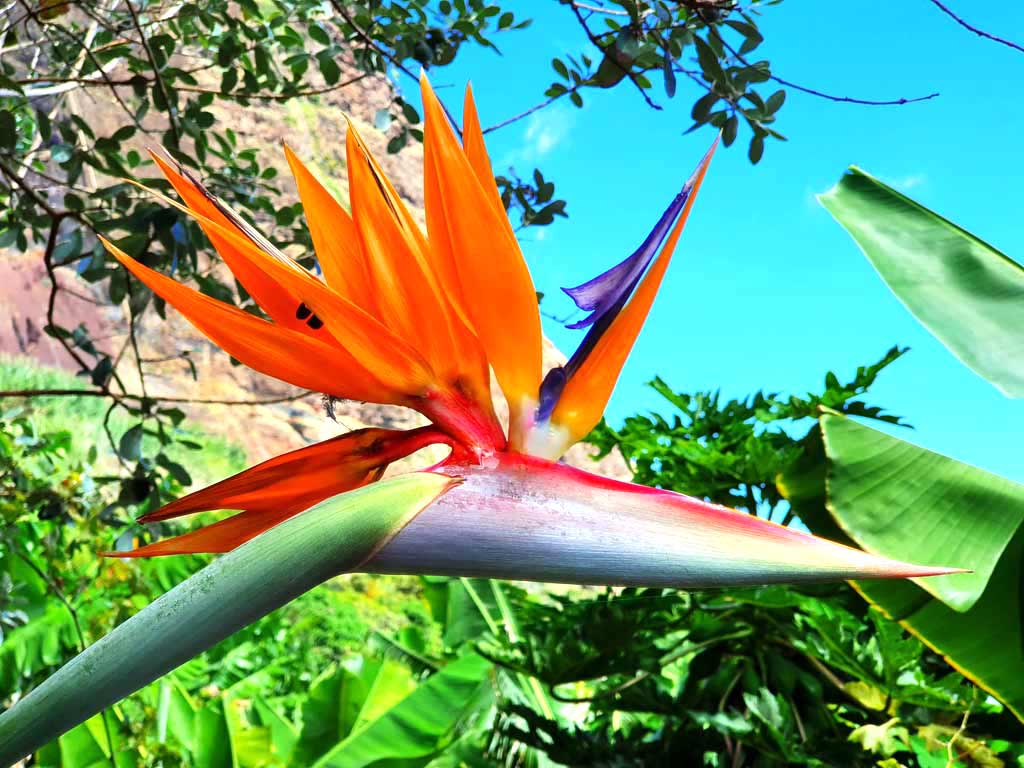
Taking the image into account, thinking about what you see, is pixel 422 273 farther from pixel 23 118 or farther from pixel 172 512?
pixel 23 118

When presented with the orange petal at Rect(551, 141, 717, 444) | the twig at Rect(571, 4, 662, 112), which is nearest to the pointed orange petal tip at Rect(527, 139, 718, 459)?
the orange petal at Rect(551, 141, 717, 444)

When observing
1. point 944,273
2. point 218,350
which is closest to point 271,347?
point 944,273

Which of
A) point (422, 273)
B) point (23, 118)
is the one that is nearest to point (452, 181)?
point (422, 273)

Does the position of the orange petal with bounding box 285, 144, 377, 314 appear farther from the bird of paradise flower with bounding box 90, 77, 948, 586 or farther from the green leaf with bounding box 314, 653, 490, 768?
the green leaf with bounding box 314, 653, 490, 768

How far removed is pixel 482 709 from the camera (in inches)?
88.0

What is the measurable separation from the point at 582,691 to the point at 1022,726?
2072 mm

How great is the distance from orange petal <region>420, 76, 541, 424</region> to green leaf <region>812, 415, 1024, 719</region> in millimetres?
832

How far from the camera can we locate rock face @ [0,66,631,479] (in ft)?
24.3

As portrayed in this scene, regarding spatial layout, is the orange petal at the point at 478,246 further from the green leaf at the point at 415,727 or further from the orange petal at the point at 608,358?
the green leaf at the point at 415,727

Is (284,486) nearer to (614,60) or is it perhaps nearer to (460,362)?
(460,362)

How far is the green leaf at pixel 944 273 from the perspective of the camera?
1321mm

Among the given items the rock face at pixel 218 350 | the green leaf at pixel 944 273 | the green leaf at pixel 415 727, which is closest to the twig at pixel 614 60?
the green leaf at pixel 944 273

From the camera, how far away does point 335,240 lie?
0.47 metres

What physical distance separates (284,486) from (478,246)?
16cm
